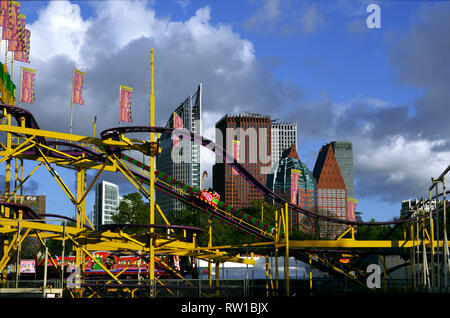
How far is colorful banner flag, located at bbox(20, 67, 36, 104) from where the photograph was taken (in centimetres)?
3734

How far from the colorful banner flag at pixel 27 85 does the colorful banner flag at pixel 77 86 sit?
275cm

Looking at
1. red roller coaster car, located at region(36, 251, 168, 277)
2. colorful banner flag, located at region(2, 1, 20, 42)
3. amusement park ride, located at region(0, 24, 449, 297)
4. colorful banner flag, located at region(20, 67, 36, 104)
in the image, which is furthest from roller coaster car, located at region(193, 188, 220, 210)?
colorful banner flag, located at region(2, 1, 20, 42)

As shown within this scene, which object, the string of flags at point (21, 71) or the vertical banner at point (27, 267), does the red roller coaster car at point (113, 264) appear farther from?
the string of flags at point (21, 71)

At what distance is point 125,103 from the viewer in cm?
3638

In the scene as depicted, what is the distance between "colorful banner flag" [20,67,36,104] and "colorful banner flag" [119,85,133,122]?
264 inches

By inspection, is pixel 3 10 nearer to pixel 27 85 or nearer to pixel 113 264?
pixel 27 85

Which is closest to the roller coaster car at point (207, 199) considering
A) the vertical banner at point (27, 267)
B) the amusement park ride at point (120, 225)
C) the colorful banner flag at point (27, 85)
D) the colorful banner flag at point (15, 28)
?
the amusement park ride at point (120, 225)

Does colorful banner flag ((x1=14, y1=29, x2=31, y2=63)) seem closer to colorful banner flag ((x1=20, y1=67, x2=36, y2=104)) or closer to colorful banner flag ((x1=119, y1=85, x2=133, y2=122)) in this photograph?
colorful banner flag ((x1=20, y1=67, x2=36, y2=104))

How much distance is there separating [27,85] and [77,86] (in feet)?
11.4

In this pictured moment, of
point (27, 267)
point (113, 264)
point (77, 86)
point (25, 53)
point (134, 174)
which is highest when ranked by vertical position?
point (25, 53)

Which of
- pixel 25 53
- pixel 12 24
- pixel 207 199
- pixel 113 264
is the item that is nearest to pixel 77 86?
pixel 25 53

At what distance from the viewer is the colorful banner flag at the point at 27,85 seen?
3734 cm
